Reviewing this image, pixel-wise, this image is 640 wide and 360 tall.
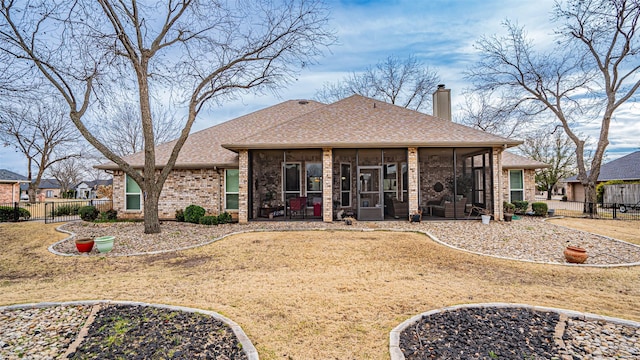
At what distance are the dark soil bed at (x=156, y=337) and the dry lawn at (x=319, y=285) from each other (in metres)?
0.34

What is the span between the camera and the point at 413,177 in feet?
37.7

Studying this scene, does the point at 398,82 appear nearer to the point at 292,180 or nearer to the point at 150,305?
the point at 292,180

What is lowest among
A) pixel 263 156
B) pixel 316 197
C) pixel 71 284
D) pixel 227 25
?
pixel 71 284

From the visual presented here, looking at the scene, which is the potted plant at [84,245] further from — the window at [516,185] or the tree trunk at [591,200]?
the tree trunk at [591,200]

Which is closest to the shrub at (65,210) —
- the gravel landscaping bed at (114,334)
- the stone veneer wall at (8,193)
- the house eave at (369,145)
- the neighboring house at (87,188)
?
the house eave at (369,145)

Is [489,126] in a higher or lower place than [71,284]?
higher

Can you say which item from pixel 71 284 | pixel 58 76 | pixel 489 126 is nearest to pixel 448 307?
pixel 71 284

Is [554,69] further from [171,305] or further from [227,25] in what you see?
[171,305]

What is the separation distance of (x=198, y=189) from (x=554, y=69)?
2062 centimetres

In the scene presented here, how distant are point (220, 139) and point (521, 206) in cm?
1526

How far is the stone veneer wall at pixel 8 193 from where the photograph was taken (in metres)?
24.5

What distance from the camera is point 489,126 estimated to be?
24609 mm

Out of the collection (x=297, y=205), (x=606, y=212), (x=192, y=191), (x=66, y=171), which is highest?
(x=66, y=171)

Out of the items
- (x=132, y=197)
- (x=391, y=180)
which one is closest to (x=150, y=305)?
(x=132, y=197)
